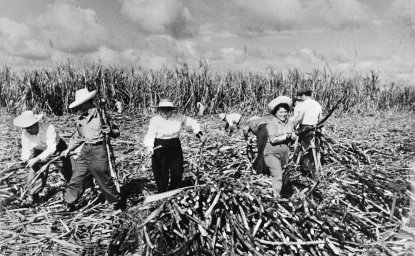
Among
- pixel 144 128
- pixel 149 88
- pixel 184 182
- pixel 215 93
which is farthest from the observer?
pixel 215 93

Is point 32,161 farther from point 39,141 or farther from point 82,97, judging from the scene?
point 82,97

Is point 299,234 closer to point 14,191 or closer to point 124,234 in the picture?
point 124,234

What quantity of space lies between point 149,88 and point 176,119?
6314 millimetres

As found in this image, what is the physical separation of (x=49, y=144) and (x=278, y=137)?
2.50 metres

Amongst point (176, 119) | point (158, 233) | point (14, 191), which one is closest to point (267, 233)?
point (158, 233)

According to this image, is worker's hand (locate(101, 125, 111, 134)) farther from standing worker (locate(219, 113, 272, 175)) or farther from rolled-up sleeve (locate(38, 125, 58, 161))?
standing worker (locate(219, 113, 272, 175))

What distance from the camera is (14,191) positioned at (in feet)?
14.3

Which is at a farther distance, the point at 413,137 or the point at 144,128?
the point at 144,128

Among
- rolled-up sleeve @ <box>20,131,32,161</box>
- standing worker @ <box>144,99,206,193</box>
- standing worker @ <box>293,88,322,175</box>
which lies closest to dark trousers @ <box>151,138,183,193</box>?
standing worker @ <box>144,99,206,193</box>

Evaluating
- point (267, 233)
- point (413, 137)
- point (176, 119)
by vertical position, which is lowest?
point (267, 233)

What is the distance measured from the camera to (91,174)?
3.93 meters

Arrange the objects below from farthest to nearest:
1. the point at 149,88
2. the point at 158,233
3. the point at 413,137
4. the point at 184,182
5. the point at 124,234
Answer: the point at 149,88 → the point at 413,137 → the point at 184,182 → the point at 124,234 → the point at 158,233

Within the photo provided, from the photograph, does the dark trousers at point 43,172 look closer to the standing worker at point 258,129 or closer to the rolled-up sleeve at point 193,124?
the rolled-up sleeve at point 193,124

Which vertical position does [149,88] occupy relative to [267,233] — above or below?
above
